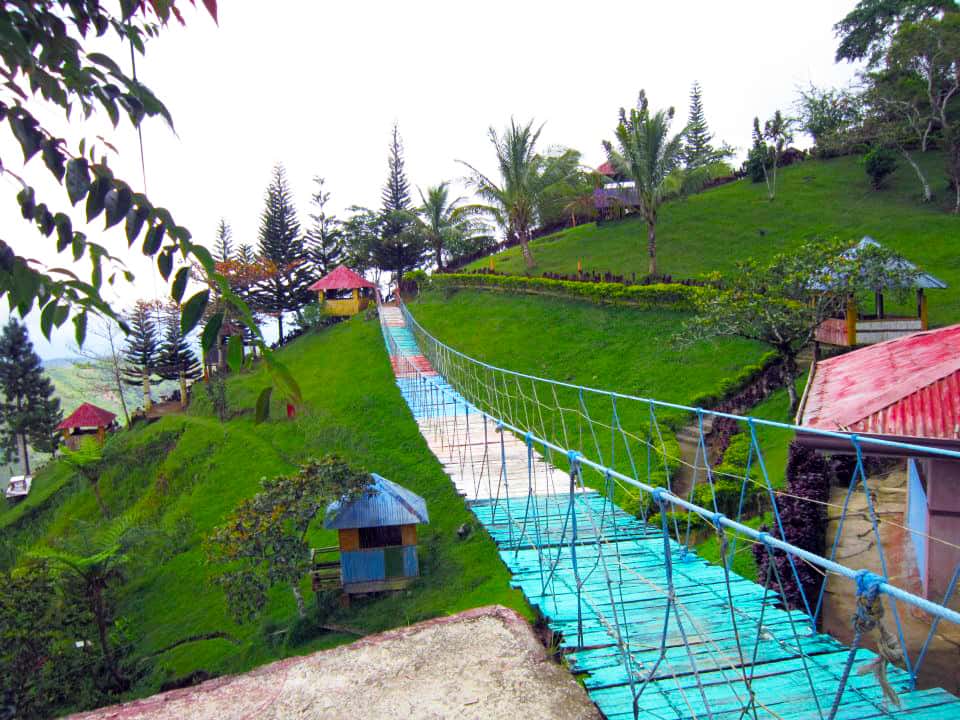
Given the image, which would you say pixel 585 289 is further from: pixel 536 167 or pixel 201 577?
pixel 201 577

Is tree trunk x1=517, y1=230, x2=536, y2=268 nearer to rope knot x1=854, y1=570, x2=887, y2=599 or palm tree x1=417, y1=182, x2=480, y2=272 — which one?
palm tree x1=417, y1=182, x2=480, y2=272

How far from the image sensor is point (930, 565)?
13.8ft

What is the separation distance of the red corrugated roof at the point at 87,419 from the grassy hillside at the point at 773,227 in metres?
12.8

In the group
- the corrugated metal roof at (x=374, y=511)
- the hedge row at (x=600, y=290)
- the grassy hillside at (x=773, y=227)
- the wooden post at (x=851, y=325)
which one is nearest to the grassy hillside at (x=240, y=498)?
the corrugated metal roof at (x=374, y=511)

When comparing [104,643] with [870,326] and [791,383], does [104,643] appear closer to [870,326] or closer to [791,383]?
[791,383]

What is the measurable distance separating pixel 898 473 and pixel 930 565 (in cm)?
277

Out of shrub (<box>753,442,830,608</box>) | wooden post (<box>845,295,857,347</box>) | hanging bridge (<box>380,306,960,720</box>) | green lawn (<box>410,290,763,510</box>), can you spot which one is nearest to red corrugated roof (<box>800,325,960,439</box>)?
hanging bridge (<box>380,306,960,720</box>)

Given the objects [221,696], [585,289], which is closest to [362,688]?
[221,696]

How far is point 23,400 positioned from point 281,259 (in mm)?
9602

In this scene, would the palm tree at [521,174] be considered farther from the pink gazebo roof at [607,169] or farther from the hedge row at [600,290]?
the pink gazebo roof at [607,169]

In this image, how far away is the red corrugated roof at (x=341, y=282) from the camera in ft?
68.2

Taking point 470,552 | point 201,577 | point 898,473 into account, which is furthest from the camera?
point 201,577

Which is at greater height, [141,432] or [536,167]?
[536,167]

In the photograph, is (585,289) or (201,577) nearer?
(201,577)
